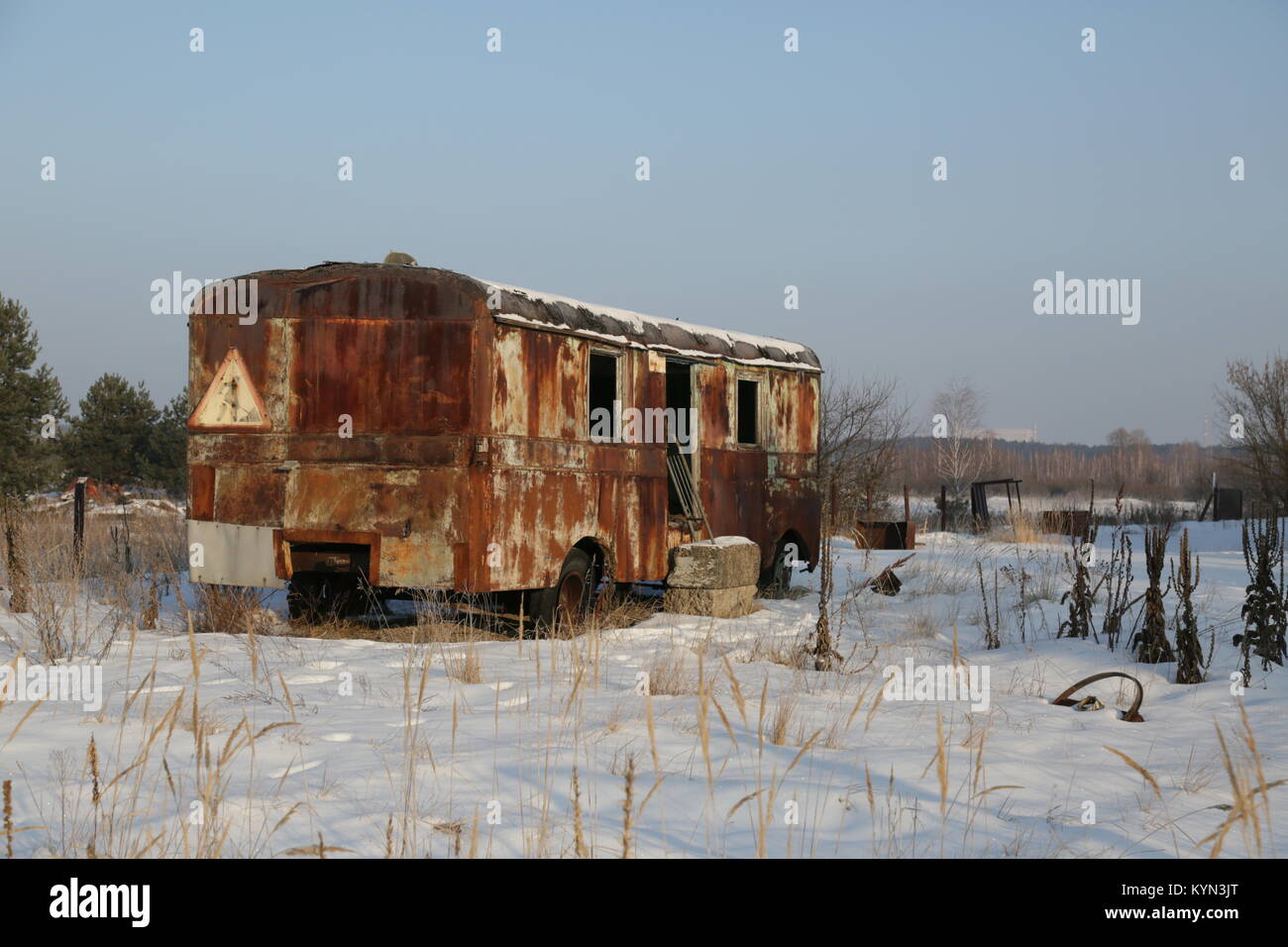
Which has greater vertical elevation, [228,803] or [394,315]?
[394,315]

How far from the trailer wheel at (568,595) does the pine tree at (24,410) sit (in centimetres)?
2098

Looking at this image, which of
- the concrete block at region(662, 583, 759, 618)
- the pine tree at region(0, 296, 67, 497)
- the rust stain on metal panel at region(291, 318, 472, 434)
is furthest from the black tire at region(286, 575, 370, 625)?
the pine tree at region(0, 296, 67, 497)

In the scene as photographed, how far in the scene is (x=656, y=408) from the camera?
Answer: 422 inches

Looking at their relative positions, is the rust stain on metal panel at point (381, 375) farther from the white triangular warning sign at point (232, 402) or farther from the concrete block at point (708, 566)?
the concrete block at point (708, 566)

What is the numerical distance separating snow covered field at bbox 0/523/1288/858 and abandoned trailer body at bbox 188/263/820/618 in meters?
0.81

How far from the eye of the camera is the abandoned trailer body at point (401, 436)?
8.43 meters

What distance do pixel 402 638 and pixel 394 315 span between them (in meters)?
2.46

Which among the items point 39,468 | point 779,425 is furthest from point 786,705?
point 39,468

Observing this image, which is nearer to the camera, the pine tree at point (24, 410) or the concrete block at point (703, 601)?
the concrete block at point (703, 601)

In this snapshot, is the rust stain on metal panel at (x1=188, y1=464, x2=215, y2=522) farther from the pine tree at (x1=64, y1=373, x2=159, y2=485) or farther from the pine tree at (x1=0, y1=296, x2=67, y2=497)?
the pine tree at (x1=64, y1=373, x2=159, y2=485)

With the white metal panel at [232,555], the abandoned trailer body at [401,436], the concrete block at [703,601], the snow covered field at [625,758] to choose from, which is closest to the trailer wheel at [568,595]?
the abandoned trailer body at [401,436]

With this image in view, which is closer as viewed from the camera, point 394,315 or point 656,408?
point 394,315
